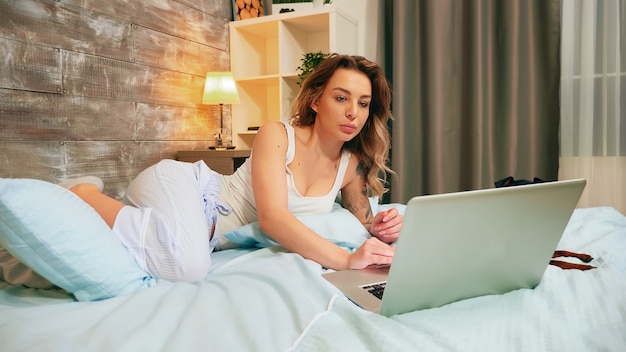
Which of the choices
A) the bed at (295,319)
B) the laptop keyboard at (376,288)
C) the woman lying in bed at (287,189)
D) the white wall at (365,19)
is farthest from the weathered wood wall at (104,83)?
the laptop keyboard at (376,288)

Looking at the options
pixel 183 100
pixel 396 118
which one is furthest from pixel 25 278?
pixel 396 118

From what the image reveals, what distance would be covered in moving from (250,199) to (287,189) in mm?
183

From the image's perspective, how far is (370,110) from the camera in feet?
5.33

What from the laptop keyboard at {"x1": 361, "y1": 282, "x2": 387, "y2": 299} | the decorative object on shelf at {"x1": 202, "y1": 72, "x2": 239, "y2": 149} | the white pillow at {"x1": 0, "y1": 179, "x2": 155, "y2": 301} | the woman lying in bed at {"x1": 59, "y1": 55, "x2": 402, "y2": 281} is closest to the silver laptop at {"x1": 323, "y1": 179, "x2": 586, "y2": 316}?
the laptop keyboard at {"x1": 361, "y1": 282, "x2": 387, "y2": 299}

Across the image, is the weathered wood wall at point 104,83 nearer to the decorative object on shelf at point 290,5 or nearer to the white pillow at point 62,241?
the decorative object on shelf at point 290,5

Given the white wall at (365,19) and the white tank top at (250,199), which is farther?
the white wall at (365,19)

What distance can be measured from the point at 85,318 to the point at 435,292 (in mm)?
547

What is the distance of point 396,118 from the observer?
9.14 feet

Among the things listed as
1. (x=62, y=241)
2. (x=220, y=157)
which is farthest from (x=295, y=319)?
(x=220, y=157)

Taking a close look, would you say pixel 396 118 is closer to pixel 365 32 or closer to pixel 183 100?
pixel 365 32

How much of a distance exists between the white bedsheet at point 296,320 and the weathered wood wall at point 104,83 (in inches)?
54.6

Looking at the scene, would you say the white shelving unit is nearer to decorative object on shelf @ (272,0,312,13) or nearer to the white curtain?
decorative object on shelf @ (272,0,312,13)

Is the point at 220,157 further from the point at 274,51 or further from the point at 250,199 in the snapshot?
the point at 250,199

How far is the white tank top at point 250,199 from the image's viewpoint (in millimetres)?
1415
